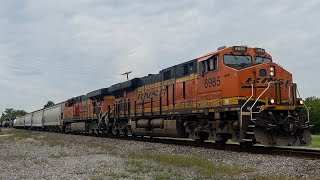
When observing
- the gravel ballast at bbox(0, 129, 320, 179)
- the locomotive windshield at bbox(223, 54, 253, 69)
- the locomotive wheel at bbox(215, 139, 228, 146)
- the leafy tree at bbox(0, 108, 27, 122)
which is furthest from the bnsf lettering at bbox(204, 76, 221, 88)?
the leafy tree at bbox(0, 108, 27, 122)

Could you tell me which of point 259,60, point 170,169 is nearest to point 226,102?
point 259,60

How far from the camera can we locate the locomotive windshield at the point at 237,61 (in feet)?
44.7

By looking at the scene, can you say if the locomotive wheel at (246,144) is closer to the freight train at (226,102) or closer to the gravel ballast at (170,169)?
the freight train at (226,102)

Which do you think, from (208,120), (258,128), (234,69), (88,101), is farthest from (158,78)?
(88,101)

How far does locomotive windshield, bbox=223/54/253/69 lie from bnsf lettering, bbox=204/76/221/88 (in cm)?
69

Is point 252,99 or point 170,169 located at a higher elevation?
point 252,99

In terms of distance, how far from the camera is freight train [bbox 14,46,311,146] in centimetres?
1209

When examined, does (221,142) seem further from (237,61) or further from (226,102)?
(237,61)

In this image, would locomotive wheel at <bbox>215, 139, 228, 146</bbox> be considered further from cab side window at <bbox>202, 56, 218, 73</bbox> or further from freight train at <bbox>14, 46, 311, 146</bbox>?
cab side window at <bbox>202, 56, 218, 73</bbox>

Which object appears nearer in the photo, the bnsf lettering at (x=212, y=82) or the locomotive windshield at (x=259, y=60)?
the bnsf lettering at (x=212, y=82)

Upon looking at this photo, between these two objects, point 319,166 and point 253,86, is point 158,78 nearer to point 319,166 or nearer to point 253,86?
point 253,86

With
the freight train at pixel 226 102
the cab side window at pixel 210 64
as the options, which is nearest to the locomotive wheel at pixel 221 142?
the freight train at pixel 226 102

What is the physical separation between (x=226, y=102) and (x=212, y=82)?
128 cm

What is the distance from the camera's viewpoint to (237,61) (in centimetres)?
1384
